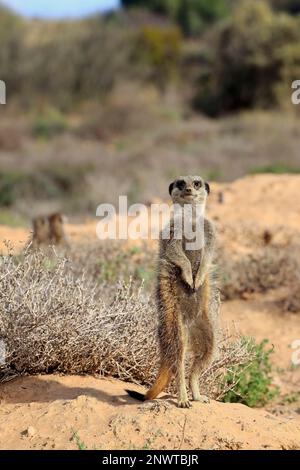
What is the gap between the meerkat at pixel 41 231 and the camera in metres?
9.51

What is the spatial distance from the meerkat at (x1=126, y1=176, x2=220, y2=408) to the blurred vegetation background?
951cm

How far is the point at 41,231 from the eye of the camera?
31.7 feet

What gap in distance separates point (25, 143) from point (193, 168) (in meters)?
9.49

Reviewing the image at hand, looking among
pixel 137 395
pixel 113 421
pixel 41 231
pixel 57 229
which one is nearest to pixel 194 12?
pixel 41 231

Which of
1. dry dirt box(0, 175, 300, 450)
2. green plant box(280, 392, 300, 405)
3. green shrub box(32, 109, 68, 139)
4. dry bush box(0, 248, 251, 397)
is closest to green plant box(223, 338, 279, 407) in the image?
green plant box(280, 392, 300, 405)

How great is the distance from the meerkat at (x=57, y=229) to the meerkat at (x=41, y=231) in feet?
0.19

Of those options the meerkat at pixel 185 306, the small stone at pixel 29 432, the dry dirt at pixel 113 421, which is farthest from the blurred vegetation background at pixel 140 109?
the small stone at pixel 29 432

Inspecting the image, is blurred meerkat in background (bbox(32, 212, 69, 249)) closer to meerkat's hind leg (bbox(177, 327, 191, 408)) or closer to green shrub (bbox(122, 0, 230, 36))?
meerkat's hind leg (bbox(177, 327, 191, 408))

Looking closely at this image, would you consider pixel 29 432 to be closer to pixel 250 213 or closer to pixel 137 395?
pixel 137 395

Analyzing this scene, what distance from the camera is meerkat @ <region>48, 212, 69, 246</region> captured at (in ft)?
30.6

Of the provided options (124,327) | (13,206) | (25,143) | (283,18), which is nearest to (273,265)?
(124,327)

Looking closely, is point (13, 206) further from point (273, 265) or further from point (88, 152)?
point (273, 265)

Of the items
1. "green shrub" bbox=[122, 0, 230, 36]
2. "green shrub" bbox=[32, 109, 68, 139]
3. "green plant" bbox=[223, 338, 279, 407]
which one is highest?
"green shrub" bbox=[122, 0, 230, 36]

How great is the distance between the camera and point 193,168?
1811 cm
